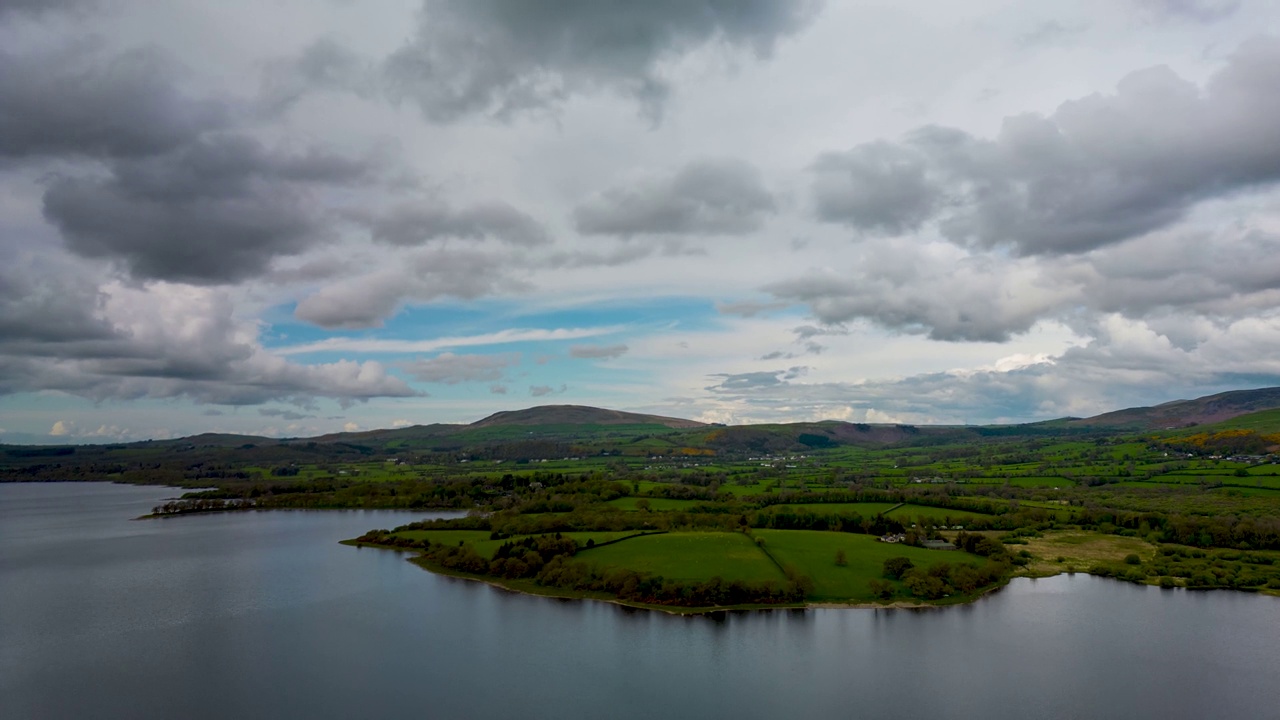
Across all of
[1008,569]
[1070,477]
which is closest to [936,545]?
[1008,569]

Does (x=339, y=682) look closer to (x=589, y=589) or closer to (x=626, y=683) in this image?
(x=626, y=683)

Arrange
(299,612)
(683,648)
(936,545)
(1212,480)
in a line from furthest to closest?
(1212,480) < (936,545) < (299,612) < (683,648)

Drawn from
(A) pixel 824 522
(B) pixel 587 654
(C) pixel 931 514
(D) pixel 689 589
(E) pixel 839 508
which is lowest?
(B) pixel 587 654

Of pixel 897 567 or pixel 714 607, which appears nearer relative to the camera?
pixel 714 607

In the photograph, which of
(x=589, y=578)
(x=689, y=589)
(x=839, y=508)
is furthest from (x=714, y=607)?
(x=839, y=508)

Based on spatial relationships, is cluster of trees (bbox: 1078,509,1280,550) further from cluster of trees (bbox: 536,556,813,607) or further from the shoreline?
cluster of trees (bbox: 536,556,813,607)

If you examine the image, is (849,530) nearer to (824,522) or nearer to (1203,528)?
(824,522)
